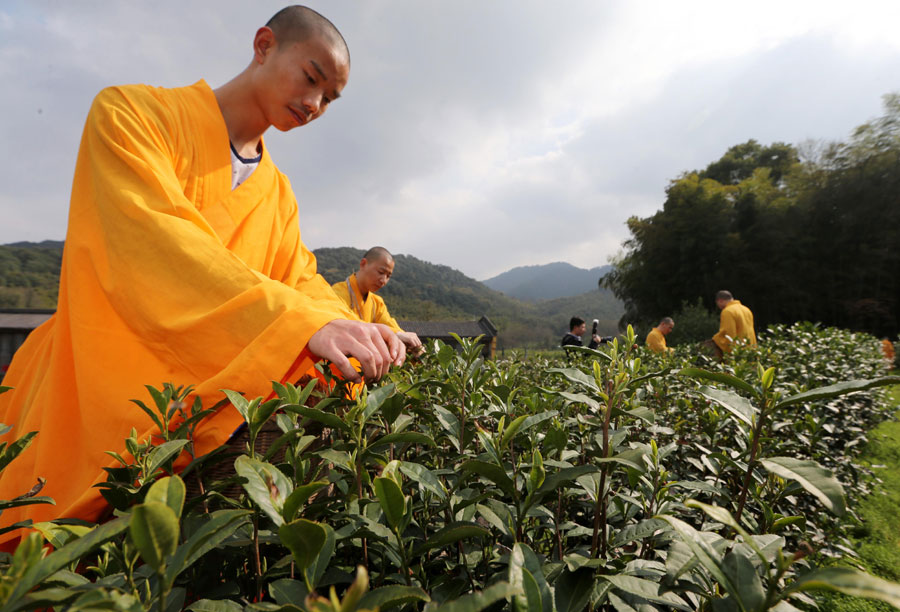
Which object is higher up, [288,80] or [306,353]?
[288,80]

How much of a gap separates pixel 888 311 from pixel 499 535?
27.6 m

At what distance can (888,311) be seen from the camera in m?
19.8

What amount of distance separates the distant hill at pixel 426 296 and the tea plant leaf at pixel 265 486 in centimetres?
1887

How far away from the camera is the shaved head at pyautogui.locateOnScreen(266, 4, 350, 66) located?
1713mm

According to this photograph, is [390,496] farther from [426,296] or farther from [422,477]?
[426,296]

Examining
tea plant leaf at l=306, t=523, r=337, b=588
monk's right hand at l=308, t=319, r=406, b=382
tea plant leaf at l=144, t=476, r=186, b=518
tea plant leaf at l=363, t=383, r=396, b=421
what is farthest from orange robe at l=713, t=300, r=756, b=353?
tea plant leaf at l=144, t=476, r=186, b=518

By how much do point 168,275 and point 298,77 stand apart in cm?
104

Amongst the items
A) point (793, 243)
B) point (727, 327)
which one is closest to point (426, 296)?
point (793, 243)

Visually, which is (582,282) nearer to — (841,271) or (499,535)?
(841,271)

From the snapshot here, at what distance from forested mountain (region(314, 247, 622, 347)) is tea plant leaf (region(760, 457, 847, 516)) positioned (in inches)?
1750

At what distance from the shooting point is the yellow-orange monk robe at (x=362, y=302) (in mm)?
4688

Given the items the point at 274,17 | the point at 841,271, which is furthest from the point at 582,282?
the point at 274,17

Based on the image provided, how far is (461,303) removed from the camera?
244 feet

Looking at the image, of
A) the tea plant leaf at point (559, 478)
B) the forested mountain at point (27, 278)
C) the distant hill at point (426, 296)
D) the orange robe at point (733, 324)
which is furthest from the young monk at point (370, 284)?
the forested mountain at point (27, 278)
